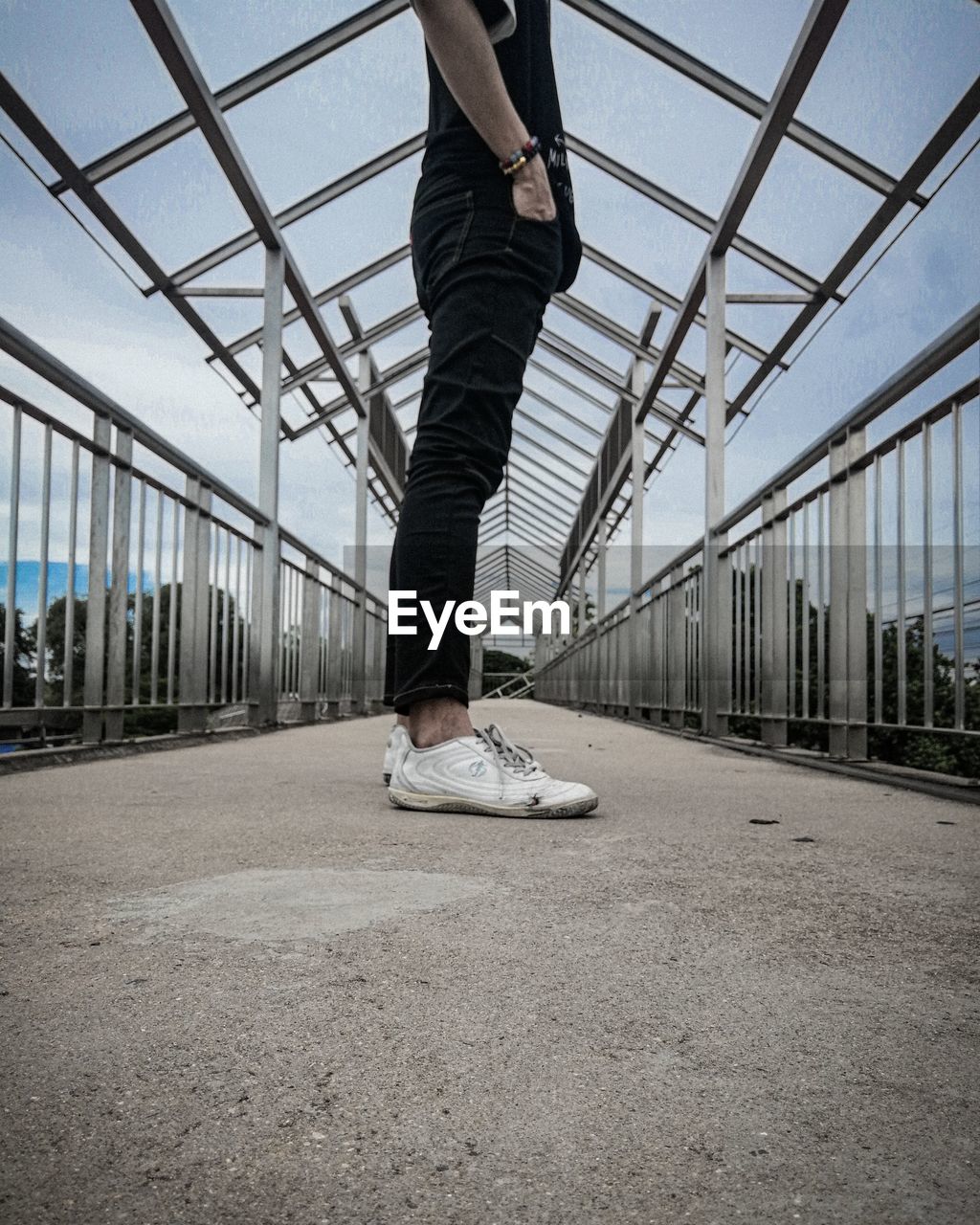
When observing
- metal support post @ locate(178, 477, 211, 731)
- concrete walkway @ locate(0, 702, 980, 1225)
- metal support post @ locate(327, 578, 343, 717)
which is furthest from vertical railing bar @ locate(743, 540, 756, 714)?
metal support post @ locate(327, 578, 343, 717)

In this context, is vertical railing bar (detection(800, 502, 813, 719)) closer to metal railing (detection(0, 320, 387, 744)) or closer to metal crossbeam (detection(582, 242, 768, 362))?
metal railing (detection(0, 320, 387, 744))

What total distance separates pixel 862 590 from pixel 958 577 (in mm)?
673

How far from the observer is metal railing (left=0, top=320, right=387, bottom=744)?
2.63 metres

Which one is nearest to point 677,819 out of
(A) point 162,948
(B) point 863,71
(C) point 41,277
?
(A) point 162,948

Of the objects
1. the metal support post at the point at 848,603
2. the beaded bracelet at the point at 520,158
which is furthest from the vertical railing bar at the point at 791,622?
the beaded bracelet at the point at 520,158

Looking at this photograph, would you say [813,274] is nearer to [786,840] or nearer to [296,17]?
[296,17]

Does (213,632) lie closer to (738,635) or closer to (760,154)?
(738,635)

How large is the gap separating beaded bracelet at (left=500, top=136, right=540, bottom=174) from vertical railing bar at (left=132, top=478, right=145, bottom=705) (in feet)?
6.94

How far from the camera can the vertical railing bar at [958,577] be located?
7.00ft

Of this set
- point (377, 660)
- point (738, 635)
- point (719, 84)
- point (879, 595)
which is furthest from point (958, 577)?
point (377, 660)

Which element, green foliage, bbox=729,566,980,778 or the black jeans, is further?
green foliage, bbox=729,566,980,778

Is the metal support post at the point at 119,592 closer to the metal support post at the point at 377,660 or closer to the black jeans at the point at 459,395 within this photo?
the black jeans at the point at 459,395

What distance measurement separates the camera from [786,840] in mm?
1471

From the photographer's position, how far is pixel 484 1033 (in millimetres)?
646
